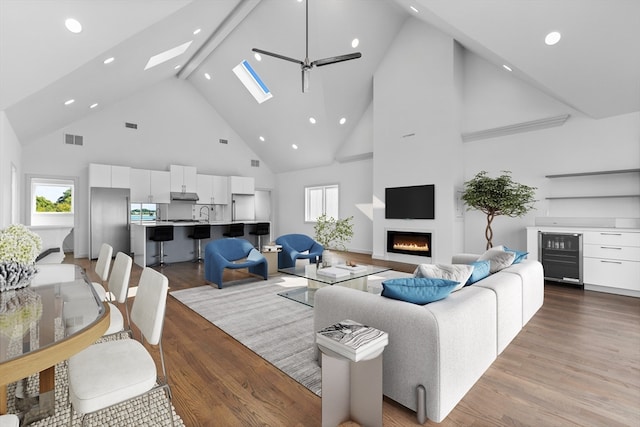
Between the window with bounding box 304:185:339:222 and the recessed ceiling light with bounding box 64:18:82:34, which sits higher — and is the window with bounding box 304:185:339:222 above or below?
below

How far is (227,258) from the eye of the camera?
5.05m

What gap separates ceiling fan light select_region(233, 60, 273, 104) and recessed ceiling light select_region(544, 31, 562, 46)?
19.1ft

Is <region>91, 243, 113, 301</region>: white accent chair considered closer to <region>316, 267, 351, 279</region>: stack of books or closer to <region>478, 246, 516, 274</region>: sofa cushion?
<region>316, 267, 351, 279</region>: stack of books

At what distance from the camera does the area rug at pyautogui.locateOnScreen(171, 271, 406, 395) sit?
235cm

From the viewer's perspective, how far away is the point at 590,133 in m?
4.90

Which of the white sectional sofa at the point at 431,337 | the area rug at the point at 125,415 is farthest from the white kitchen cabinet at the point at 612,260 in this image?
the area rug at the point at 125,415

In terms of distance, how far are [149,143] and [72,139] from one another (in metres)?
1.71

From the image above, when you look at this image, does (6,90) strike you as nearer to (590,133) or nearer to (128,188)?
(128,188)

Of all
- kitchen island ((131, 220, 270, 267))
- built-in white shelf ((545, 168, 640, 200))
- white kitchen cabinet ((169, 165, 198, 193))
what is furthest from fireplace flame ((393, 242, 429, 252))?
white kitchen cabinet ((169, 165, 198, 193))

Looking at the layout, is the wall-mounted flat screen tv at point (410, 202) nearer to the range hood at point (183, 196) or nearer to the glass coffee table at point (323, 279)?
the glass coffee table at point (323, 279)

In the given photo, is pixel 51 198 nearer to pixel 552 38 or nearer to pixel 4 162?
pixel 4 162

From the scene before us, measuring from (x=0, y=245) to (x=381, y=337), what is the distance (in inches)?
81.7

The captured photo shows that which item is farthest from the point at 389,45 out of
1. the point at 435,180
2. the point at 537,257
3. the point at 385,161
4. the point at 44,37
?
the point at 44,37

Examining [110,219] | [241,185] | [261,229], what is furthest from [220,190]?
[110,219]
